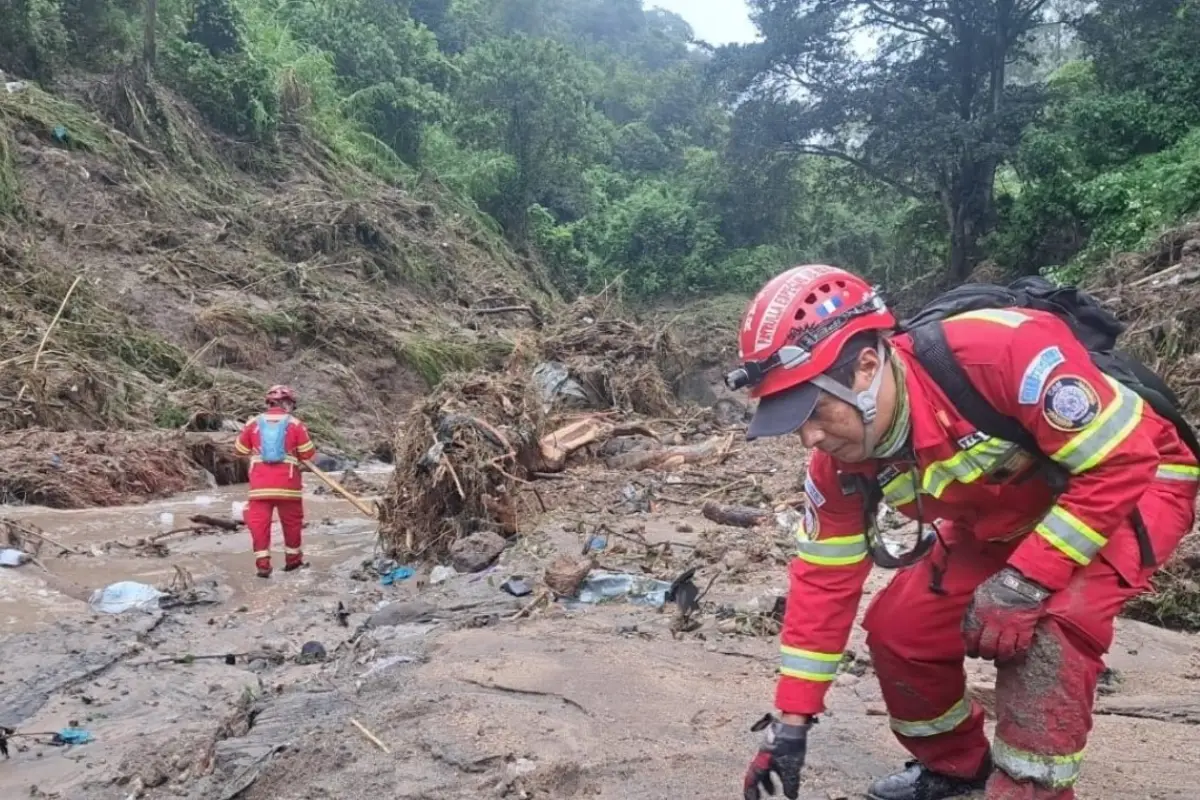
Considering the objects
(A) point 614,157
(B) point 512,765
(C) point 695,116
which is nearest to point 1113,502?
(B) point 512,765

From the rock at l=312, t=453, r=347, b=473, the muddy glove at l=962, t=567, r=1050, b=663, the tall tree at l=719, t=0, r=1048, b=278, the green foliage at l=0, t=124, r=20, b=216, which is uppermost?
the tall tree at l=719, t=0, r=1048, b=278

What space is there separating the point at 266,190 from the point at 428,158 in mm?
7064

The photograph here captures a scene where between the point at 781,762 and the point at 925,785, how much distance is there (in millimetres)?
538

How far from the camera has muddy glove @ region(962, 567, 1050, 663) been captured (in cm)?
201

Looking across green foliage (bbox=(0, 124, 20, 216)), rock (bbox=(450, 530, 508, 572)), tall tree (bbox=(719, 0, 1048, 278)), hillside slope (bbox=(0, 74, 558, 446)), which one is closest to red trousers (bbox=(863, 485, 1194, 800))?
rock (bbox=(450, 530, 508, 572))

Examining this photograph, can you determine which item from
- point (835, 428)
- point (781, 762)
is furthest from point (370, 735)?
point (835, 428)

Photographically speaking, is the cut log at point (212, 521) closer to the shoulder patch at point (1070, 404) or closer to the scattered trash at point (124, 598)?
the scattered trash at point (124, 598)

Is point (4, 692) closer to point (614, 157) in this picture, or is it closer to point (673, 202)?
point (673, 202)

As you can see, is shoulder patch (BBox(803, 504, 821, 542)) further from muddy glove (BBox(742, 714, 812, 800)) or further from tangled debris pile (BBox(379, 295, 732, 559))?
tangled debris pile (BBox(379, 295, 732, 559))

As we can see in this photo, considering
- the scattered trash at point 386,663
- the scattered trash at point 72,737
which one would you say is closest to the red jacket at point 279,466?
the scattered trash at point 72,737

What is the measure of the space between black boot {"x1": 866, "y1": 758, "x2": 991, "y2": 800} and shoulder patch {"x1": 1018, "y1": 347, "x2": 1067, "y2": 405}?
1.08 m

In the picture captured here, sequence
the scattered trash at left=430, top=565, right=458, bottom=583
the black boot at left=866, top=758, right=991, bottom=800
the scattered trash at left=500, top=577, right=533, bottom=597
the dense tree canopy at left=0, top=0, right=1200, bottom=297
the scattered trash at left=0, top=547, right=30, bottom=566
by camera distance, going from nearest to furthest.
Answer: the black boot at left=866, top=758, right=991, bottom=800 → the scattered trash at left=500, top=577, right=533, bottom=597 → the scattered trash at left=430, top=565, right=458, bottom=583 → the scattered trash at left=0, top=547, right=30, bottom=566 → the dense tree canopy at left=0, top=0, right=1200, bottom=297

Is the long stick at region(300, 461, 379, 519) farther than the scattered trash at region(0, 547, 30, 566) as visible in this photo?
Yes

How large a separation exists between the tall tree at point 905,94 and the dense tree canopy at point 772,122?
5 centimetres
